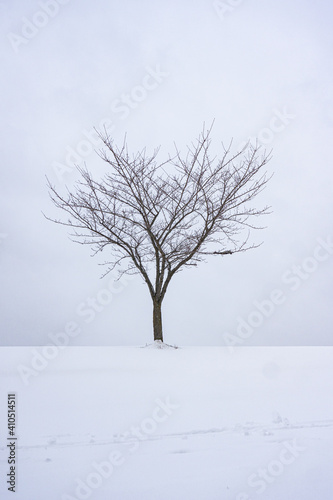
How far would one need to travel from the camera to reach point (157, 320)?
933cm

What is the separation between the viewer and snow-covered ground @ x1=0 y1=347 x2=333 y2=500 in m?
2.32

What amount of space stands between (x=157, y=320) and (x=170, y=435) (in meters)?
6.32

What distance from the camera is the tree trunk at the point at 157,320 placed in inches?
364

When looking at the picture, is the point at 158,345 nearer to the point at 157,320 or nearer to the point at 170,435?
the point at 157,320

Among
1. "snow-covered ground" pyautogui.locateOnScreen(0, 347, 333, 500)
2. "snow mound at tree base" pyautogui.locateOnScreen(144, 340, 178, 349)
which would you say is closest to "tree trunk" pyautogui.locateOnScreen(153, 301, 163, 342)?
"snow mound at tree base" pyautogui.locateOnScreen(144, 340, 178, 349)

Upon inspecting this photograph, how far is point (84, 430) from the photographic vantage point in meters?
3.06

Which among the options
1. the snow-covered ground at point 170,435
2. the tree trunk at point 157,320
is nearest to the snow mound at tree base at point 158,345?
the tree trunk at point 157,320

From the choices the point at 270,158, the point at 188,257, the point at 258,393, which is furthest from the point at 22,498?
the point at 270,158

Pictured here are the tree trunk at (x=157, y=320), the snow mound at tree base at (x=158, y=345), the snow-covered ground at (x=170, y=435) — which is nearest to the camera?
the snow-covered ground at (x=170, y=435)

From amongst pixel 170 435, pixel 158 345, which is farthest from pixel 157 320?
pixel 170 435

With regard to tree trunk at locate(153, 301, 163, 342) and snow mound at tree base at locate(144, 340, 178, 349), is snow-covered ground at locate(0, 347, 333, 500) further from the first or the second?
tree trunk at locate(153, 301, 163, 342)

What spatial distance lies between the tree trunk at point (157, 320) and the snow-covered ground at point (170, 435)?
400 centimetres

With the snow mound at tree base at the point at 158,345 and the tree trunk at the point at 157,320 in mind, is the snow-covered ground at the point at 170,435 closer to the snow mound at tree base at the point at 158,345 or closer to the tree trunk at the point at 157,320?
the snow mound at tree base at the point at 158,345

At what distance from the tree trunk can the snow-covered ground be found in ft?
13.1
